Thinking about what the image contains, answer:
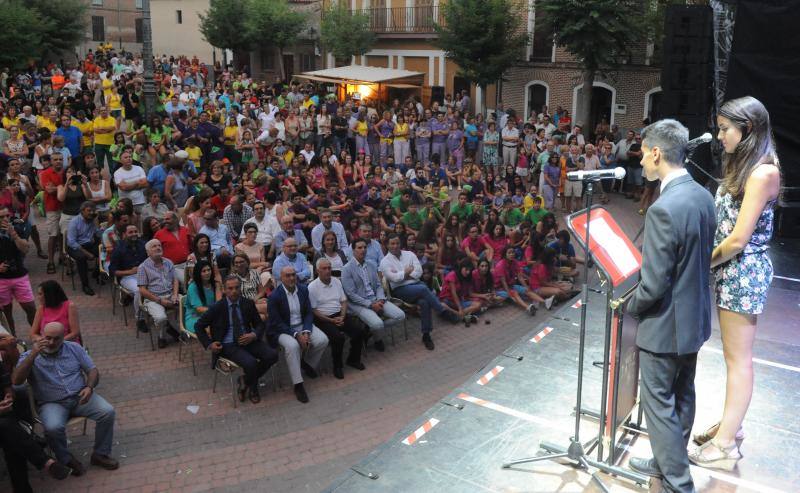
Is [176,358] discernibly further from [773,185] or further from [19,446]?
[773,185]

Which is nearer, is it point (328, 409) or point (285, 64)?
point (328, 409)

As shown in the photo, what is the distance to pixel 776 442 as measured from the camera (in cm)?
402

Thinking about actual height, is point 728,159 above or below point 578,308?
above

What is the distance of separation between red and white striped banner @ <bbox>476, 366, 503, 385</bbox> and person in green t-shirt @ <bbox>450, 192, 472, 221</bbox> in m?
6.70

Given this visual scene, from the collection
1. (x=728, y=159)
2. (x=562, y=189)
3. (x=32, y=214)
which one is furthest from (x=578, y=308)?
(x=32, y=214)

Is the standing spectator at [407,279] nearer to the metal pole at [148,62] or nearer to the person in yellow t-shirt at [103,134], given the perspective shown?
the person in yellow t-shirt at [103,134]

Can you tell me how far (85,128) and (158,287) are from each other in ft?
23.1

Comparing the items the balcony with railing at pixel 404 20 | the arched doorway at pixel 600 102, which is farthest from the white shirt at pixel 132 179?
A: the balcony with railing at pixel 404 20

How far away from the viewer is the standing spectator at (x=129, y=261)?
8516mm

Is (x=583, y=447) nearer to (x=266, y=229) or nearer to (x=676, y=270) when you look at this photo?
(x=676, y=270)

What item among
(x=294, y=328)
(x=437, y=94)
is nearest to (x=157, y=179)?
(x=294, y=328)

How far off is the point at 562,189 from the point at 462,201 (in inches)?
158

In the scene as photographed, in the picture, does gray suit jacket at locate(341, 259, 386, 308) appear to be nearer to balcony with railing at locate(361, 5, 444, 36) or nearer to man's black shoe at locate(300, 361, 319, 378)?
man's black shoe at locate(300, 361, 319, 378)

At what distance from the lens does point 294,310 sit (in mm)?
7504
